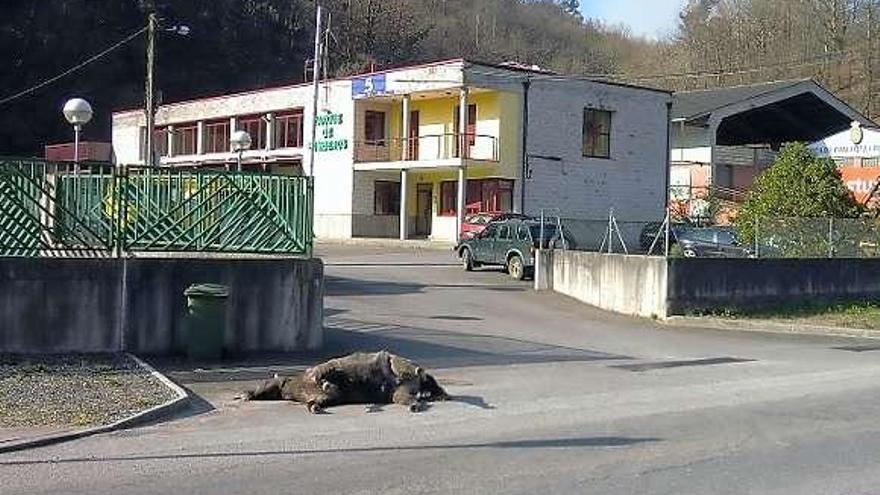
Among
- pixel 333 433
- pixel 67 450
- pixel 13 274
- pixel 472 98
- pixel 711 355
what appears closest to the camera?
pixel 67 450

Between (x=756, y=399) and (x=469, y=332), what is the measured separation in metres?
7.53

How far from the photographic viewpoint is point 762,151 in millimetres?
60656

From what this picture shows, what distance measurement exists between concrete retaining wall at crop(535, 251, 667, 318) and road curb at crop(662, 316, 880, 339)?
24.9 inches

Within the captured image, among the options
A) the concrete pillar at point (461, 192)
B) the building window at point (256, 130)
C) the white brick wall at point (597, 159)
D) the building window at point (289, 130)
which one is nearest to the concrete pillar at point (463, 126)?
the concrete pillar at point (461, 192)

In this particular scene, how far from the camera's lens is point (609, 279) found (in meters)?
25.2

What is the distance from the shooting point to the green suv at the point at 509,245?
30516mm

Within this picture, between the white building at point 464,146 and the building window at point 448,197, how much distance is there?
5cm

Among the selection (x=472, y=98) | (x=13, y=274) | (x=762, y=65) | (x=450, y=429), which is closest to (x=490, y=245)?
(x=472, y=98)

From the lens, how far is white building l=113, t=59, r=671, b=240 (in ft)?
151

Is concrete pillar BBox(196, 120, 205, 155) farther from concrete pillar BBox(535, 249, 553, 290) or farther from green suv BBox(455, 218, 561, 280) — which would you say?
concrete pillar BBox(535, 249, 553, 290)

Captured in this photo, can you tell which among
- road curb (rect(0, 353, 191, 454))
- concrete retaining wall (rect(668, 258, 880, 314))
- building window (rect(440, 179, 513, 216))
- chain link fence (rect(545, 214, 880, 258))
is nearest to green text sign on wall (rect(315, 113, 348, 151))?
building window (rect(440, 179, 513, 216))

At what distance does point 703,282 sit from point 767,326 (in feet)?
5.80

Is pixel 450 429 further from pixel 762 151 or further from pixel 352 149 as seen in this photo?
pixel 762 151

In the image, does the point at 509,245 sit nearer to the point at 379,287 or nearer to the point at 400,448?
the point at 379,287
